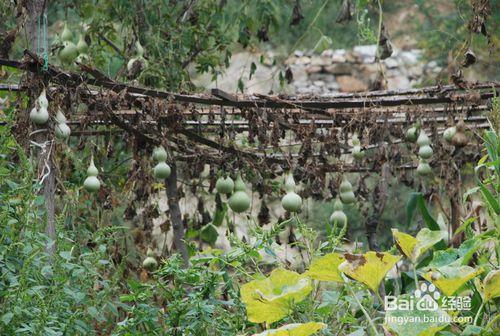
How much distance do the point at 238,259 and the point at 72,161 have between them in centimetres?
206

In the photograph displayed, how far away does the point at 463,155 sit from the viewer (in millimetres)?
4328

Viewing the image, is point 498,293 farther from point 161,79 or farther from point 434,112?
point 161,79

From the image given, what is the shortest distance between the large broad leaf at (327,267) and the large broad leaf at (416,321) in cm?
14

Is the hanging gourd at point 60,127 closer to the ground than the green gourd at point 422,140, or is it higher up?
closer to the ground

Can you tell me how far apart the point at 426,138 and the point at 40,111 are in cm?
161

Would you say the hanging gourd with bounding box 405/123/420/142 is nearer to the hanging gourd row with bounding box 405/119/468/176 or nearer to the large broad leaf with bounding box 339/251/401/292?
Answer: the hanging gourd row with bounding box 405/119/468/176

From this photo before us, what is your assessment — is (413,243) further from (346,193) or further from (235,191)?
(346,193)

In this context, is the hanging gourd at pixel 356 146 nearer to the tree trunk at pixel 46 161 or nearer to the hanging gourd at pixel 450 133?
the hanging gourd at pixel 450 133

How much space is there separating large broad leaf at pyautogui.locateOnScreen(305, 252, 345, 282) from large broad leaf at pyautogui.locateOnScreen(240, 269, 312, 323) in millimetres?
21

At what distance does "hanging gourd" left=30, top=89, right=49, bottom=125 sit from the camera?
294 centimetres

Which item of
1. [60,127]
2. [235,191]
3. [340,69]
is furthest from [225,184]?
[340,69]

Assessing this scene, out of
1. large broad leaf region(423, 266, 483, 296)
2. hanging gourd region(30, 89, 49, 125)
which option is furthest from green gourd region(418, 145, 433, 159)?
large broad leaf region(423, 266, 483, 296)

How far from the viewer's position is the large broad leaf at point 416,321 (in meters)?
1.23

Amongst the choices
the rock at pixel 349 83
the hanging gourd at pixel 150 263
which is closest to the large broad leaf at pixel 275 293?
the hanging gourd at pixel 150 263
